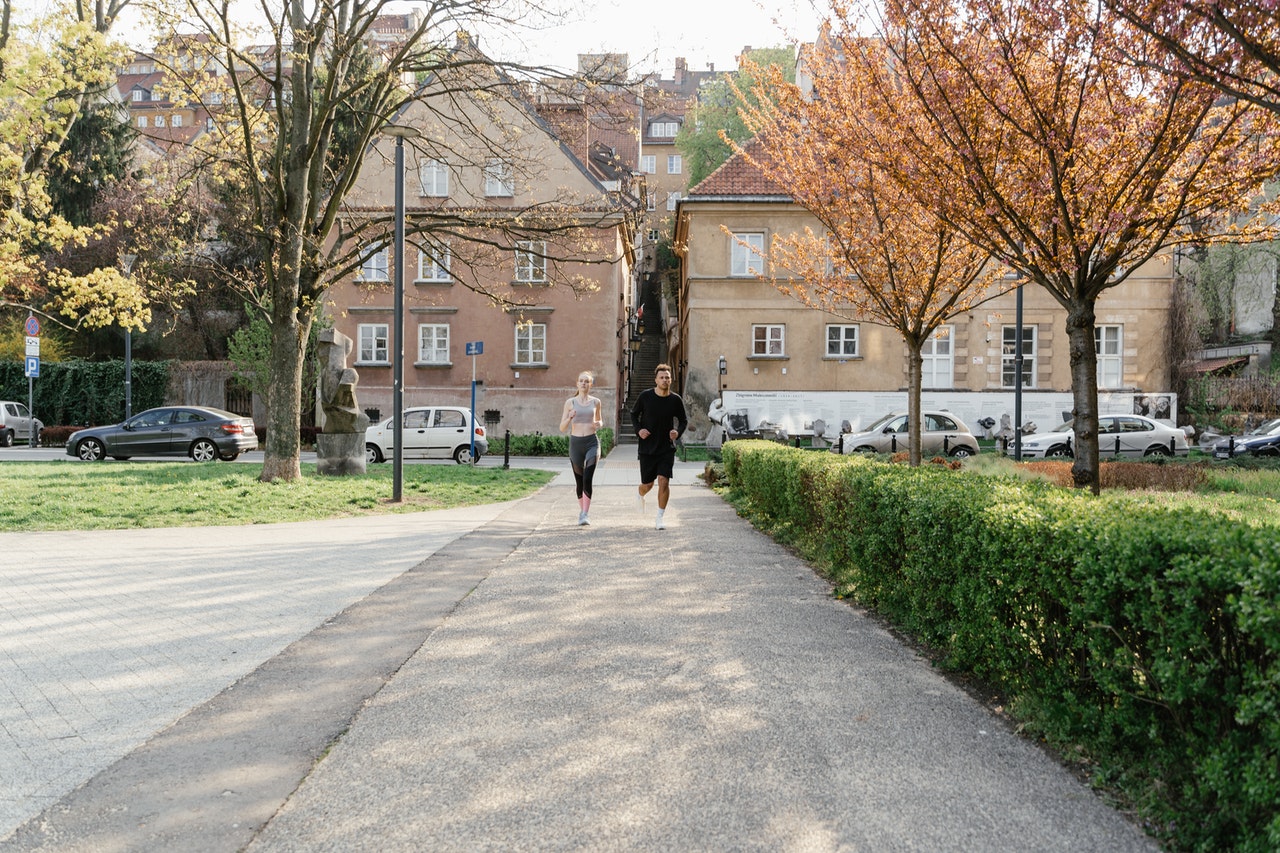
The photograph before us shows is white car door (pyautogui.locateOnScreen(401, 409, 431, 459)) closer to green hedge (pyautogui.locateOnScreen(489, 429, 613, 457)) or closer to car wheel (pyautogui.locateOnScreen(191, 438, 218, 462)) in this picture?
green hedge (pyautogui.locateOnScreen(489, 429, 613, 457))

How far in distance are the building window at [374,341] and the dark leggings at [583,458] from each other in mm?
26370

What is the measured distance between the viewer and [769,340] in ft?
116

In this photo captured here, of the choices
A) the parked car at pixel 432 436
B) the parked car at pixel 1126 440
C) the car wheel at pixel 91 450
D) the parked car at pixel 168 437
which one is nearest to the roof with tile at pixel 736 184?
the parked car at pixel 1126 440

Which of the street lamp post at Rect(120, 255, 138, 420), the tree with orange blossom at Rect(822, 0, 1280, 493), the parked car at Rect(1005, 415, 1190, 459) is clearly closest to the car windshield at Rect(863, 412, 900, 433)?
the parked car at Rect(1005, 415, 1190, 459)

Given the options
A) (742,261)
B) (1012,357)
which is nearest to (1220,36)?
(742,261)

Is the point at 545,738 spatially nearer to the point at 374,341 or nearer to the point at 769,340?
the point at 769,340

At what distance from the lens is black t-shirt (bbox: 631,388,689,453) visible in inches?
451

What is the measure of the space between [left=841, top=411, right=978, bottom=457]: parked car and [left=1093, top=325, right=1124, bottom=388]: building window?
1172 centimetres

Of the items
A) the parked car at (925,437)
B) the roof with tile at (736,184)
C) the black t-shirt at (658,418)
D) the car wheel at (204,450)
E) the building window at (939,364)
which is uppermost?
the roof with tile at (736,184)

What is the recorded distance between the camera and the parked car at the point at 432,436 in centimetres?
2659

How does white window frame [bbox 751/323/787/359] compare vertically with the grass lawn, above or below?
above

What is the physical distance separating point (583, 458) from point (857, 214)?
502 centimetres

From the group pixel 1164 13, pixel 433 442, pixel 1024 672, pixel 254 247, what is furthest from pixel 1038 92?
pixel 254 247

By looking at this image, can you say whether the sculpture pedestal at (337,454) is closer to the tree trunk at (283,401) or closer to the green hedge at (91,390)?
the tree trunk at (283,401)
